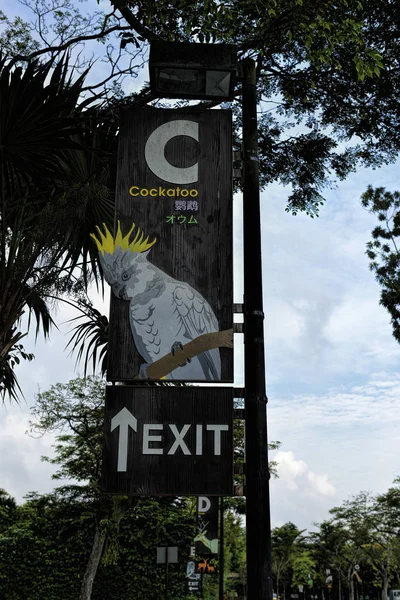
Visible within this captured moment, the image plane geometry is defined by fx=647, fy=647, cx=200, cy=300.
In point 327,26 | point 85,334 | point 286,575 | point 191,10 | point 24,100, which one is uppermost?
point 191,10

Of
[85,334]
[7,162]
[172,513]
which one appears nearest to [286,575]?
[172,513]

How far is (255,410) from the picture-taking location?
4.46 m

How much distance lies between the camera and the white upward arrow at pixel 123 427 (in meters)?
4.70

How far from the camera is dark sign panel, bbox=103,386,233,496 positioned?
4668 millimetres

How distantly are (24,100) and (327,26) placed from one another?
13.1ft

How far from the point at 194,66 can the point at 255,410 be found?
292 cm

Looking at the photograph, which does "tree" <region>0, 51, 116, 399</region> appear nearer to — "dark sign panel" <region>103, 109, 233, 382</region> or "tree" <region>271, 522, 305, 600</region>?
"dark sign panel" <region>103, 109, 233, 382</region>

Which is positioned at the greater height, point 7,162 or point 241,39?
point 241,39

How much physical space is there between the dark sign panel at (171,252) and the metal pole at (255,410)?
0.31 m

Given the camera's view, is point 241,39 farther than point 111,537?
No

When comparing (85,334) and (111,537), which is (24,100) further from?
(111,537)

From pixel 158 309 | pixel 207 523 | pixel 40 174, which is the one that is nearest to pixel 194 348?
pixel 158 309

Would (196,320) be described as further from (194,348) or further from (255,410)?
(255,410)

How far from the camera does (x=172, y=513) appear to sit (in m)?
31.3
